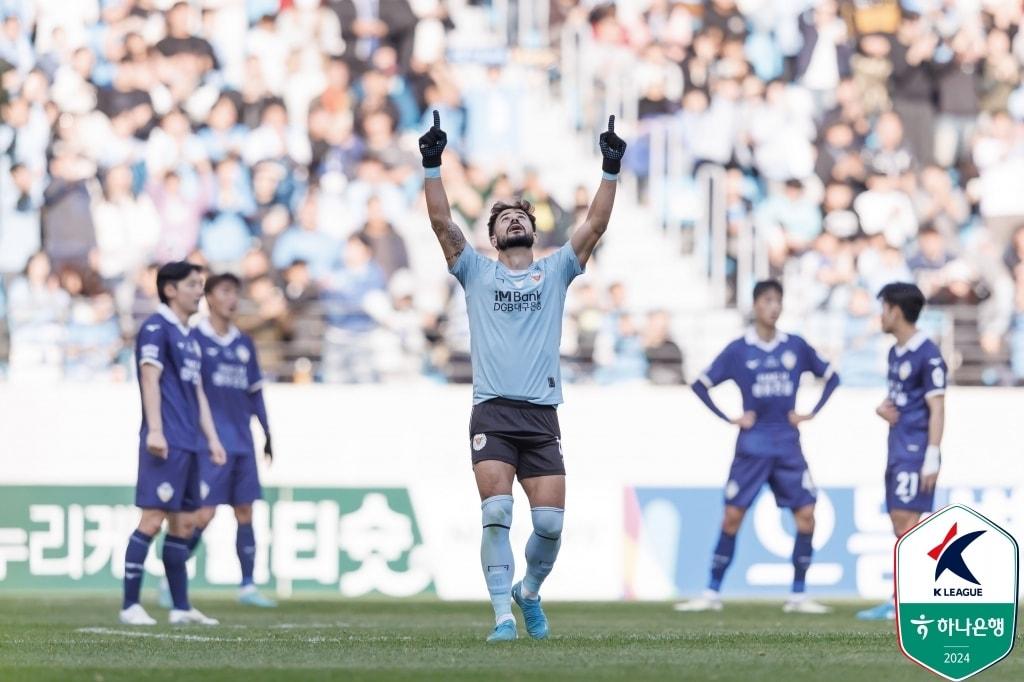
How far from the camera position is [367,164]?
67.8ft

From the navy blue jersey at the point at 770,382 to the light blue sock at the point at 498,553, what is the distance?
18.4ft

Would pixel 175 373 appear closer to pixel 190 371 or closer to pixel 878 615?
pixel 190 371

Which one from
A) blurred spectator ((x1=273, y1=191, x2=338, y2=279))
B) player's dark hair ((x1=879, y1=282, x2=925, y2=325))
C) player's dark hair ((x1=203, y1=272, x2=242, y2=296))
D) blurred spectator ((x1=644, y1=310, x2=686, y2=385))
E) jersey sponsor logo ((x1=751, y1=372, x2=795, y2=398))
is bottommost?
jersey sponsor logo ((x1=751, y1=372, x2=795, y2=398))

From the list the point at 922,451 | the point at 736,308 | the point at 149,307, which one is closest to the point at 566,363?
the point at 736,308

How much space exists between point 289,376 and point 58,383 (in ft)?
7.21

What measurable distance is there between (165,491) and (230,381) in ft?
8.41

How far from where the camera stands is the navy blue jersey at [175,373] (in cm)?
1302

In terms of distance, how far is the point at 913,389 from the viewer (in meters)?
14.4

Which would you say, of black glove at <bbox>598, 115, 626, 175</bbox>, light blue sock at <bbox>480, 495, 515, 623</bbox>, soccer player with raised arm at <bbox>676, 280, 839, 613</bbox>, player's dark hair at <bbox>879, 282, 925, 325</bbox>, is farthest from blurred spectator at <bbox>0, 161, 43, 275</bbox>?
black glove at <bbox>598, 115, 626, 175</bbox>

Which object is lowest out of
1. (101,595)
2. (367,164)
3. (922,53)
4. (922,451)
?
(101,595)

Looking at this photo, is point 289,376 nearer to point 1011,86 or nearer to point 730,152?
point 730,152

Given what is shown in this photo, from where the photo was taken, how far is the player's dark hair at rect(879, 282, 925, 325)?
561 inches

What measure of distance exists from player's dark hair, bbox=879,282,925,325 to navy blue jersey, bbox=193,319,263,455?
5.05m

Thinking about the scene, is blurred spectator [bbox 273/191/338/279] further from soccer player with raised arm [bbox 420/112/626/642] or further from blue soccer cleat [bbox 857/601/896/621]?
soccer player with raised arm [bbox 420/112/626/642]
